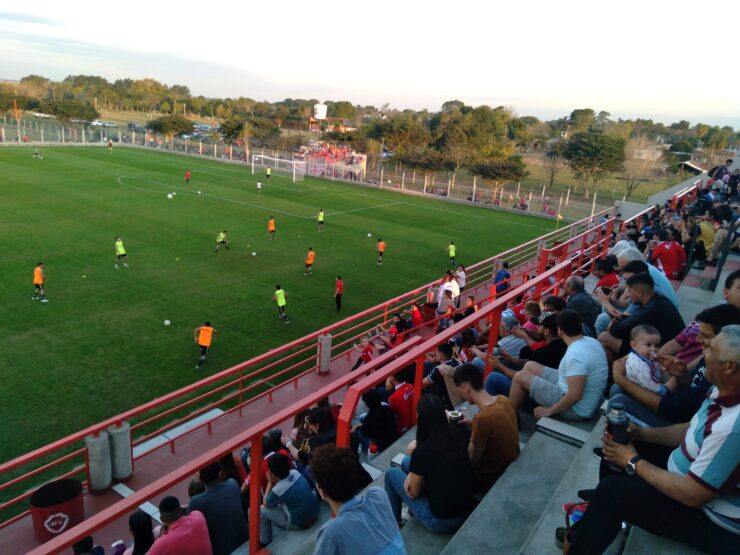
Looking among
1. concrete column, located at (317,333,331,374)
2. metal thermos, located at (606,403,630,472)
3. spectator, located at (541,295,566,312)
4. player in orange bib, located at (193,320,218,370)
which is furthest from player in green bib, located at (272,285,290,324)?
metal thermos, located at (606,403,630,472)

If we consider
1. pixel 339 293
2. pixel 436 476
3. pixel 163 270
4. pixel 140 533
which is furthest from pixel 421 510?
pixel 163 270

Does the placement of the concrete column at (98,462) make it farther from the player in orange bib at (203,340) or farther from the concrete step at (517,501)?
the concrete step at (517,501)

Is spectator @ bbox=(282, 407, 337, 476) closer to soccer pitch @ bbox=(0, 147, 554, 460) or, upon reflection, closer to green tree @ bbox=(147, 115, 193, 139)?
soccer pitch @ bbox=(0, 147, 554, 460)

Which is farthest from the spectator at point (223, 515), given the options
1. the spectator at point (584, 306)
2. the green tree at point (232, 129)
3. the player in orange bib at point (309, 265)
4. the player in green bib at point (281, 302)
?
the green tree at point (232, 129)

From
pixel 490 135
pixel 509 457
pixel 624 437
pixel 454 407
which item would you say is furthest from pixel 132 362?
pixel 490 135

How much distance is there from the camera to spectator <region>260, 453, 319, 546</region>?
13.9 feet

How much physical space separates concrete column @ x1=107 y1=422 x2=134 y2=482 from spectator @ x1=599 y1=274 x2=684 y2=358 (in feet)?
22.1

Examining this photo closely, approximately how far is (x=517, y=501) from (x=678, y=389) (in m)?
1.61

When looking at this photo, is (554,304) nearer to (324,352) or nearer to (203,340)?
(324,352)

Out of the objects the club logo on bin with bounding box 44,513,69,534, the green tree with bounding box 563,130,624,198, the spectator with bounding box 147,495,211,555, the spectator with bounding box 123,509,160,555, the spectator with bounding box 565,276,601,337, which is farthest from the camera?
the green tree with bounding box 563,130,624,198

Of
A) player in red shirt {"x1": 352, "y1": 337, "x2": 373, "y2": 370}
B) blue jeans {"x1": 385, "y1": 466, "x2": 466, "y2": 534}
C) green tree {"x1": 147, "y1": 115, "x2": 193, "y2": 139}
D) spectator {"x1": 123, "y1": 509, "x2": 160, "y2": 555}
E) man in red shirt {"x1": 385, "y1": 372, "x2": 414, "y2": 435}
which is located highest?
green tree {"x1": 147, "y1": 115, "x2": 193, "y2": 139}

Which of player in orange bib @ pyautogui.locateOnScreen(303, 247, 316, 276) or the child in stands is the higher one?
the child in stands

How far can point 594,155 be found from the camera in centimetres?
5184

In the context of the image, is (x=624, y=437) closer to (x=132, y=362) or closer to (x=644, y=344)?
(x=644, y=344)
